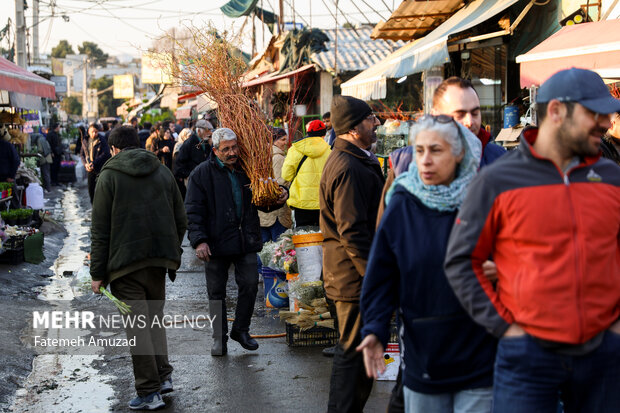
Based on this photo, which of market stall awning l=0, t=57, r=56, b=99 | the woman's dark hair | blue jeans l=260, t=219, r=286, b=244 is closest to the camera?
the woman's dark hair

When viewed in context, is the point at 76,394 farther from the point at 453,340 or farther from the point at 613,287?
the point at 613,287

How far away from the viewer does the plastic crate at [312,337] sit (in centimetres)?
698

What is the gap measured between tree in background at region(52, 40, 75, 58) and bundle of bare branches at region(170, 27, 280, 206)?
397ft

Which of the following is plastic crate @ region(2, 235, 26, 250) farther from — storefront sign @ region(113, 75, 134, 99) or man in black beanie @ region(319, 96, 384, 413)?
storefront sign @ region(113, 75, 134, 99)

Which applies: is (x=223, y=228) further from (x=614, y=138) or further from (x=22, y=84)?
(x=22, y=84)

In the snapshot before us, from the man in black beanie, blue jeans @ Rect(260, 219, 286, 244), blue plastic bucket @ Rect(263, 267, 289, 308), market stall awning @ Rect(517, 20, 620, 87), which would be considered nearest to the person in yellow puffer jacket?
blue plastic bucket @ Rect(263, 267, 289, 308)

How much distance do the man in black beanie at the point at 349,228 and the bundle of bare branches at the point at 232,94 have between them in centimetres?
228

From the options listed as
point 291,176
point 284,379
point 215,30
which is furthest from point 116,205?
point 215,30

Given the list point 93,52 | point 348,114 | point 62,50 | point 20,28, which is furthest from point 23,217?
point 62,50

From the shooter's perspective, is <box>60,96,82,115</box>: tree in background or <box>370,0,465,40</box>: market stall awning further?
<box>60,96,82,115</box>: tree in background

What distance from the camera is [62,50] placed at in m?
122

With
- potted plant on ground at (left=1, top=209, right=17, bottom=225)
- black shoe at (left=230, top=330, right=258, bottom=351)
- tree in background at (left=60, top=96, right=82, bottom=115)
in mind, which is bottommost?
black shoe at (left=230, top=330, right=258, bottom=351)

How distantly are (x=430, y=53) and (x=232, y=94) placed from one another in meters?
3.25

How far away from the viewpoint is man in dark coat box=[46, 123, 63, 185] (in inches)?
980
